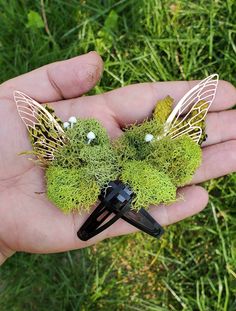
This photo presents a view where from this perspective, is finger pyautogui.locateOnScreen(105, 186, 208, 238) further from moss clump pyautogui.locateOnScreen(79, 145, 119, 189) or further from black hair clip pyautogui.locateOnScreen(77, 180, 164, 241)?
moss clump pyautogui.locateOnScreen(79, 145, 119, 189)

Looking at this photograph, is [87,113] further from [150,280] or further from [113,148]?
[150,280]

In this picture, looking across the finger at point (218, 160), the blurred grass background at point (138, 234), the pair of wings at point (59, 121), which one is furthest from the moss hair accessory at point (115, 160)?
the blurred grass background at point (138, 234)

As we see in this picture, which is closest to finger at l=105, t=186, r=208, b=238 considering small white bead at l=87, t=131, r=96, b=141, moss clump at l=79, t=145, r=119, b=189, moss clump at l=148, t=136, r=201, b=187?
moss clump at l=148, t=136, r=201, b=187

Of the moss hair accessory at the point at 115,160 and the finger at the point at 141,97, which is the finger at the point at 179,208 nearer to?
the moss hair accessory at the point at 115,160

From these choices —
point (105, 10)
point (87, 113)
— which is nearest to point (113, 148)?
point (87, 113)

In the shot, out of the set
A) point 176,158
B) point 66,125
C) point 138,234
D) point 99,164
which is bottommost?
point 138,234

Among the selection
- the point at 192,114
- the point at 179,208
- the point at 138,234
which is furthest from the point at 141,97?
the point at 138,234

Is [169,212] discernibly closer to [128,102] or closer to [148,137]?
[148,137]
